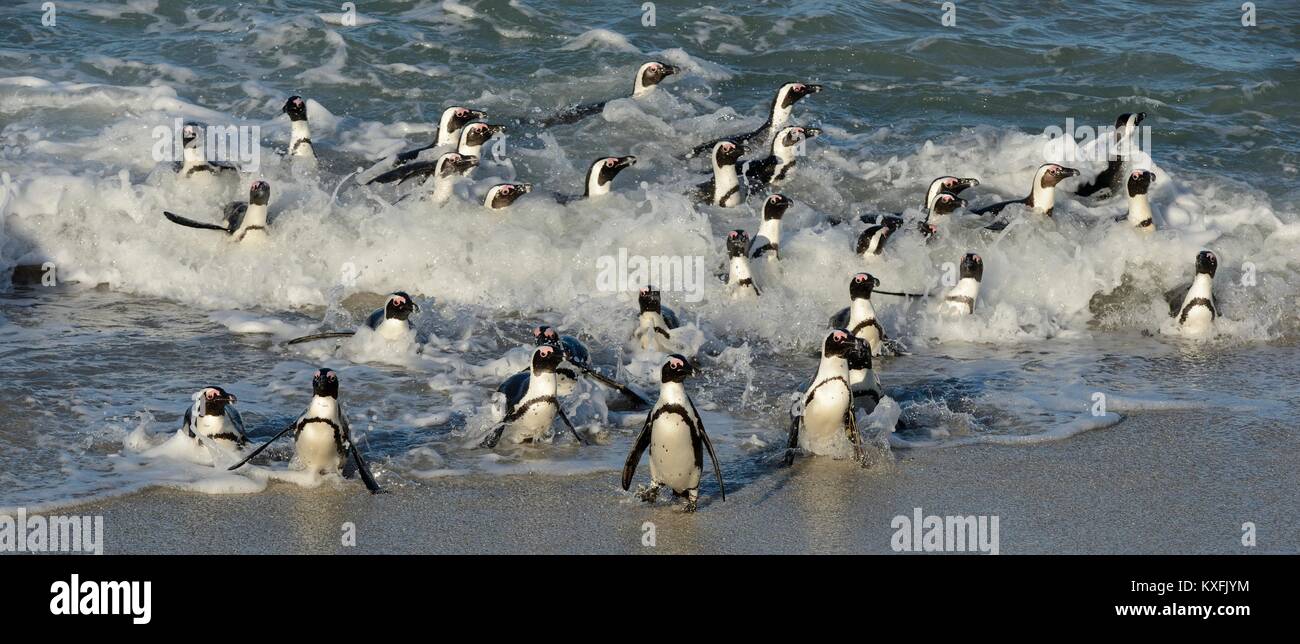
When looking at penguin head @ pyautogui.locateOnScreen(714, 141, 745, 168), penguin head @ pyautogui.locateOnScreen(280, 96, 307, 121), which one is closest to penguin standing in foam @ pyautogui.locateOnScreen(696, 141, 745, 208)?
penguin head @ pyautogui.locateOnScreen(714, 141, 745, 168)

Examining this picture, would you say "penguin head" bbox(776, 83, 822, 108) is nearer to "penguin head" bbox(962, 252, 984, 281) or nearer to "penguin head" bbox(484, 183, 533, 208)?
"penguin head" bbox(484, 183, 533, 208)

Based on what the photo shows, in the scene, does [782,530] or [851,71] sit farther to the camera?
[851,71]

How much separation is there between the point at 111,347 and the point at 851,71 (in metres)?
8.55

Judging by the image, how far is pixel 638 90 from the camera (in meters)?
14.0

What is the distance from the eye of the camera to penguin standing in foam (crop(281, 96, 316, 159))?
12023 millimetres

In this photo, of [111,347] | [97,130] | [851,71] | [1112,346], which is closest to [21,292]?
[111,347]

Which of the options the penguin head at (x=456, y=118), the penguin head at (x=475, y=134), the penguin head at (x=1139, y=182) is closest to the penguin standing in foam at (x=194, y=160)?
the penguin head at (x=475, y=134)

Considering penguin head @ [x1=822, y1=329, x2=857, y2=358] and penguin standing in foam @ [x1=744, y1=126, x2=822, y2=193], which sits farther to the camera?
penguin standing in foam @ [x1=744, y1=126, x2=822, y2=193]

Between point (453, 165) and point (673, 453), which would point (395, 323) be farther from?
point (453, 165)

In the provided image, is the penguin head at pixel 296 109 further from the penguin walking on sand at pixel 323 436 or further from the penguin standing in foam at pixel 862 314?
the penguin walking on sand at pixel 323 436

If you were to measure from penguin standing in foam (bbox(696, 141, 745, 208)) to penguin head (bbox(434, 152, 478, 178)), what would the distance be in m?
1.73
